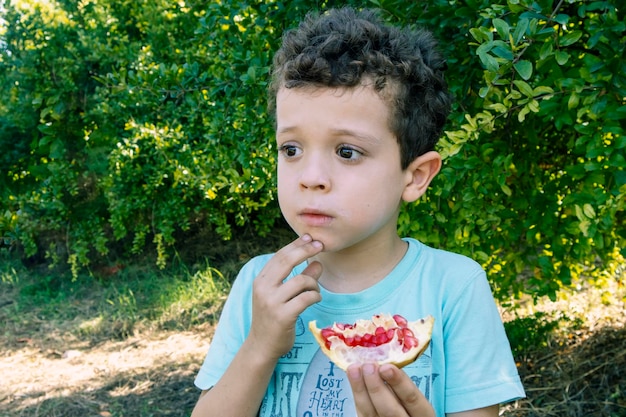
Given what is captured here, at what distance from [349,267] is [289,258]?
21cm

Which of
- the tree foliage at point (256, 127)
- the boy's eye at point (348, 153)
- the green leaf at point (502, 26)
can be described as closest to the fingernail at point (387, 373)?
the boy's eye at point (348, 153)

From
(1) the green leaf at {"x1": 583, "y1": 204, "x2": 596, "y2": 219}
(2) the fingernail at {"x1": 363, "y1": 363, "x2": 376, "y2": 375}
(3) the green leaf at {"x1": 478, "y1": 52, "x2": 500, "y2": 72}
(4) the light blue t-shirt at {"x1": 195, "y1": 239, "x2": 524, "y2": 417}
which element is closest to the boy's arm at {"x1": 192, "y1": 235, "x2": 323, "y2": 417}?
(4) the light blue t-shirt at {"x1": 195, "y1": 239, "x2": 524, "y2": 417}

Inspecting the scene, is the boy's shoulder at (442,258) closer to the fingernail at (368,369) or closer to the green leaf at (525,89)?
the fingernail at (368,369)

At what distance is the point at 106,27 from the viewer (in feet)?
17.6

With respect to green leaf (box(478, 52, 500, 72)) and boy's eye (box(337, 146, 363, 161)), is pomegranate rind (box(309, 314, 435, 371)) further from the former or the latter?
green leaf (box(478, 52, 500, 72))

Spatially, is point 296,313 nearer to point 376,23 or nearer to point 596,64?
point 376,23

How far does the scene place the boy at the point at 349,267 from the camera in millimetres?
1430

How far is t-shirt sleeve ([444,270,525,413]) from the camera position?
1.45 meters

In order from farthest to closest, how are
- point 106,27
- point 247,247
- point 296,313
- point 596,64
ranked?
point 247,247, point 106,27, point 596,64, point 296,313

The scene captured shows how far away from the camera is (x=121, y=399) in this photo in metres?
3.66

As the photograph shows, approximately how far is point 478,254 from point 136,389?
2200 mm

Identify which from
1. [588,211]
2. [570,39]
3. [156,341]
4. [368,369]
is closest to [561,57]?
[570,39]

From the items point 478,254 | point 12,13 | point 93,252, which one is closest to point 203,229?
point 93,252

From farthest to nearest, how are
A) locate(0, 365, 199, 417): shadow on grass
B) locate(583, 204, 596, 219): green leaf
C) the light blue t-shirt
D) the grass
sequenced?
locate(0, 365, 199, 417): shadow on grass, the grass, locate(583, 204, 596, 219): green leaf, the light blue t-shirt
